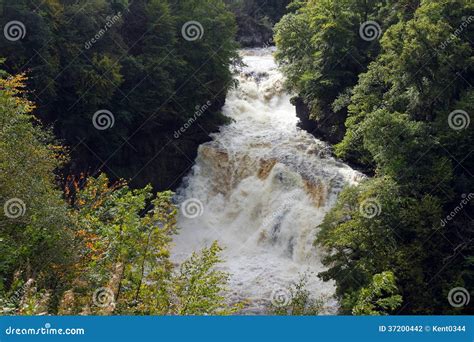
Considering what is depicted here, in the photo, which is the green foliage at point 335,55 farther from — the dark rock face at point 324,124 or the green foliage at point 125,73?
the green foliage at point 125,73

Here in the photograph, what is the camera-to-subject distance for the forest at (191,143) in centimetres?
879

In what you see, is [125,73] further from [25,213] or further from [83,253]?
[83,253]

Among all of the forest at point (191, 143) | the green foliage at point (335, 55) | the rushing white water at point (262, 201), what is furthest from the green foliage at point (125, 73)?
the green foliage at point (335, 55)

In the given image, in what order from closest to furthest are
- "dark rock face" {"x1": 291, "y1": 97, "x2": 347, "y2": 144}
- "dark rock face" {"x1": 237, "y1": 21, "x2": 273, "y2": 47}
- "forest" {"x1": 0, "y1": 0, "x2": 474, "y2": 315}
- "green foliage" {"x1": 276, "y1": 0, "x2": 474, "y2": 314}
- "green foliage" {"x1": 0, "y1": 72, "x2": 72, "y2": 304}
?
"forest" {"x1": 0, "y1": 0, "x2": 474, "y2": 315}
"green foliage" {"x1": 0, "y1": 72, "x2": 72, "y2": 304}
"green foliage" {"x1": 276, "y1": 0, "x2": 474, "y2": 314}
"dark rock face" {"x1": 291, "y1": 97, "x2": 347, "y2": 144}
"dark rock face" {"x1": 237, "y1": 21, "x2": 273, "y2": 47}

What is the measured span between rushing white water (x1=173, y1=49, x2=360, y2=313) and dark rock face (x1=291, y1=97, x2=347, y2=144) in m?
0.57

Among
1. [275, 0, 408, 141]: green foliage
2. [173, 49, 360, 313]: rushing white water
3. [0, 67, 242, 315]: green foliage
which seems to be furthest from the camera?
[275, 0, 408, 141]: green foliage

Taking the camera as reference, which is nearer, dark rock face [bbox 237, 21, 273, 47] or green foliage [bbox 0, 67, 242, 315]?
green foliage [bbox 0, 67, 242, 315]

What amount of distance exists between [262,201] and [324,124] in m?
6.08

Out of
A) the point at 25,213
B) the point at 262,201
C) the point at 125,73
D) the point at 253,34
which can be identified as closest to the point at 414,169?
the point at 262,201

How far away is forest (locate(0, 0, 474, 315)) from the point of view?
879 cm

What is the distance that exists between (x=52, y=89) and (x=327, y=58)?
1348 cm

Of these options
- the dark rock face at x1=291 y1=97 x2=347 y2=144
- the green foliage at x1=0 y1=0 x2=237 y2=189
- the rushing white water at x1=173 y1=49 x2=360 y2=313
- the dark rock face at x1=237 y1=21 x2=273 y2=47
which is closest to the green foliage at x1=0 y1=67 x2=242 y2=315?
the green foliage at x1=0 y1=0 x2=237 y2=189

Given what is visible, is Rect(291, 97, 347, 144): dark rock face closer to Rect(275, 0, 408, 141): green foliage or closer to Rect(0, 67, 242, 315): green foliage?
Rect(275, 0, 408, 141): green foliage

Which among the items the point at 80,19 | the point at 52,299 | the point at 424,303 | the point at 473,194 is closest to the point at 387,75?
Result: the point at 473,194
